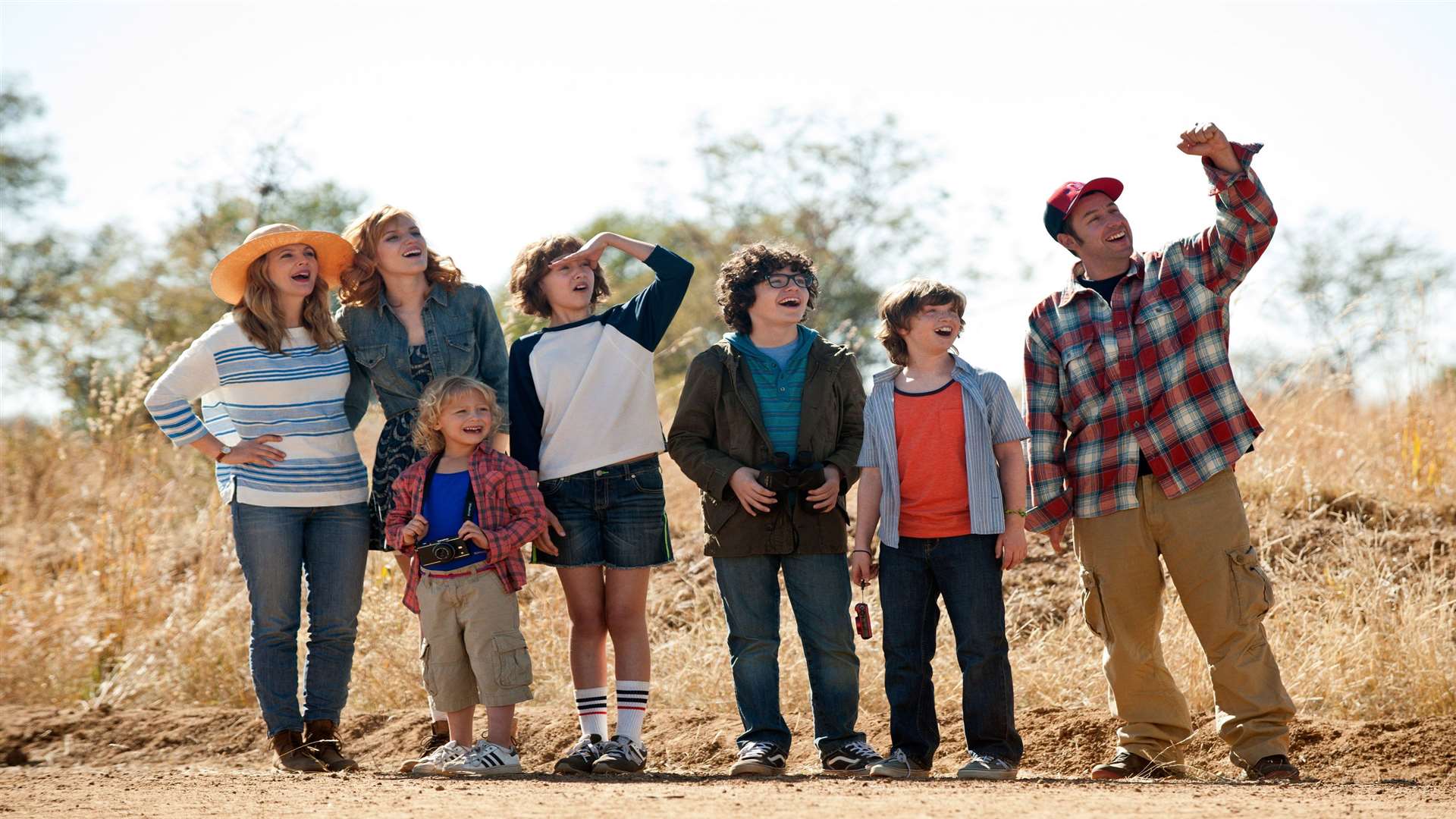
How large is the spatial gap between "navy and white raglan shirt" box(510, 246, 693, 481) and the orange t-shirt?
0.96m

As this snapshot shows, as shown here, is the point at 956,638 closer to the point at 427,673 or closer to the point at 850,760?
the point at 850,760

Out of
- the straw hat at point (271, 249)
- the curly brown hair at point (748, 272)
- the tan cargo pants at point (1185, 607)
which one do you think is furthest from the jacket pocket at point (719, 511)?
the straw hat at point (271, 249)

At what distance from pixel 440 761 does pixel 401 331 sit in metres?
1.71

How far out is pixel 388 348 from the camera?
570 centimetres

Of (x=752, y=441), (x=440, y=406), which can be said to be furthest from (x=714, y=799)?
(x=440, y=406)

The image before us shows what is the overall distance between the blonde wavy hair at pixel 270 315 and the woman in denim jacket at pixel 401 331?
0.34ft

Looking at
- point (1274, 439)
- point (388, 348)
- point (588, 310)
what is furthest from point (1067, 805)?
point (1274, 439)

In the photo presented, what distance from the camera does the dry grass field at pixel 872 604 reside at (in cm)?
634

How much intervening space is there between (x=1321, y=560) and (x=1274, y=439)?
129 cm

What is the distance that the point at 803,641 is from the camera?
5191 millimetres

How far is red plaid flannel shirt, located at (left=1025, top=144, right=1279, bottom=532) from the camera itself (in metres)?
4.98

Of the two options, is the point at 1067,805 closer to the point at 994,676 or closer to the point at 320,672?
the point at 994,676

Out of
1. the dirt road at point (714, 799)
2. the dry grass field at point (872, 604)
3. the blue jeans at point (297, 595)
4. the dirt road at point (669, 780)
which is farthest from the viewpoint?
the dry grass field at point (872, 604)

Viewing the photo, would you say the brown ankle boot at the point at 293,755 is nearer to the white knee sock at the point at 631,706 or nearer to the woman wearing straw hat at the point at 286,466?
the woman wearing straw hat at the point at 286,466
